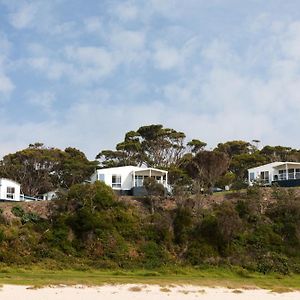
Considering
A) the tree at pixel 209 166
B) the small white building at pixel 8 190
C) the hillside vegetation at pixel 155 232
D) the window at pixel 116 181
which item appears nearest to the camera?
the hillside vegetation at pixel 155 232

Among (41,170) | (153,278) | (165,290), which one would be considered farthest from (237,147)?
(165,290)

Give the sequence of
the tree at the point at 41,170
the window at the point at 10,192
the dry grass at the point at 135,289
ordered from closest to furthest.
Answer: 1. the dry grass at the point at 135,289
2. the window at the point at 10,192
3. the tree at the point at 41,170

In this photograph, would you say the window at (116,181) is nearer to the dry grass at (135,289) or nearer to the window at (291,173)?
the window at (291,173)

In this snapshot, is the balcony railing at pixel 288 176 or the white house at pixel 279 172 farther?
the white house at pixel 279 172

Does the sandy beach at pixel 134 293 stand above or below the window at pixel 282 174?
below

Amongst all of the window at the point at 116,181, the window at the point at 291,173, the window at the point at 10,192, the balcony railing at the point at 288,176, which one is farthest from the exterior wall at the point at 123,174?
the window at the point at 291,173

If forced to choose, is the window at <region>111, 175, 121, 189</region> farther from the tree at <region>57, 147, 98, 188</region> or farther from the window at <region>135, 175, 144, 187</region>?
the tree at <region>57, 147, 98, 188</region>

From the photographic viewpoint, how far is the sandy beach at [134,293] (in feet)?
74.9

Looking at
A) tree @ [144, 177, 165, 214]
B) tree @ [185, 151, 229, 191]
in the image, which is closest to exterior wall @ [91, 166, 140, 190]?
tree @ [185, 151, 229, 191]

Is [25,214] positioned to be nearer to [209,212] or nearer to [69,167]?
[209,212]

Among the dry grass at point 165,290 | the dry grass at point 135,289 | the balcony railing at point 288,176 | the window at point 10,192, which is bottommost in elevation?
the dry grass at point 165,290

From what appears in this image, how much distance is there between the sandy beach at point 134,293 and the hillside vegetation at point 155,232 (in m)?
11.4

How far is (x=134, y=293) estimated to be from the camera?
24500 mm

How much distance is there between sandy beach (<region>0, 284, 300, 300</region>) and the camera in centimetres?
2283
